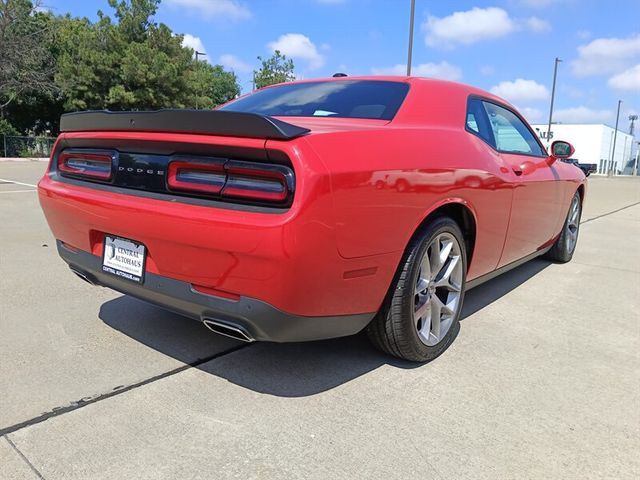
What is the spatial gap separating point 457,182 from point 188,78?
31599 millimetres

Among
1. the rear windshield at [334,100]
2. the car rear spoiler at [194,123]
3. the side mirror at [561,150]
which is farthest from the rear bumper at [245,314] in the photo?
the side mirror at [561,150]

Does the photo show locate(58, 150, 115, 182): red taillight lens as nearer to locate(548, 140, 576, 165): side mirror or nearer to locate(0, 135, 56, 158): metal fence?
locate(548, 140, 576, 165): side mirror

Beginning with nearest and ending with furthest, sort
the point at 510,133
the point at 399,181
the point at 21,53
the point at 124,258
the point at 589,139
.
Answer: the point at 399,181 < the point at 124,258 < the point at 510,133 < the point at 21,53 < the point at 589,139

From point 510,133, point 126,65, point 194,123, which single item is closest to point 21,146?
point 126,65

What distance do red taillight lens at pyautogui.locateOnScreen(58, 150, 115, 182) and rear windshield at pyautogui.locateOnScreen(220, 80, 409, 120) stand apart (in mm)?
988

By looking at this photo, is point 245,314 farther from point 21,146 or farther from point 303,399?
point 21,146

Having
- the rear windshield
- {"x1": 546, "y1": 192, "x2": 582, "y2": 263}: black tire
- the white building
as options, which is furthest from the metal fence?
the white building

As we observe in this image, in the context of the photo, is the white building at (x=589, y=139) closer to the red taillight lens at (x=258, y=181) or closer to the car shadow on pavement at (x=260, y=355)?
the car shadow on pavement at (x=260, y=355)

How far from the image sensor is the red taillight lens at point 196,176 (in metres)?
2.11

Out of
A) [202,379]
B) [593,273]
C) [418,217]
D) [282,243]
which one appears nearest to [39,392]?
[202,379]

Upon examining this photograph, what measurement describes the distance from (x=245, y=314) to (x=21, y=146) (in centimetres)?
3094

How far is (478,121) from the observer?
331cm

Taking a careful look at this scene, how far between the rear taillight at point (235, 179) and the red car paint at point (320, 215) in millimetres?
68

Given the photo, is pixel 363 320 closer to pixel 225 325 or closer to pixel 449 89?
pixel 225 325
